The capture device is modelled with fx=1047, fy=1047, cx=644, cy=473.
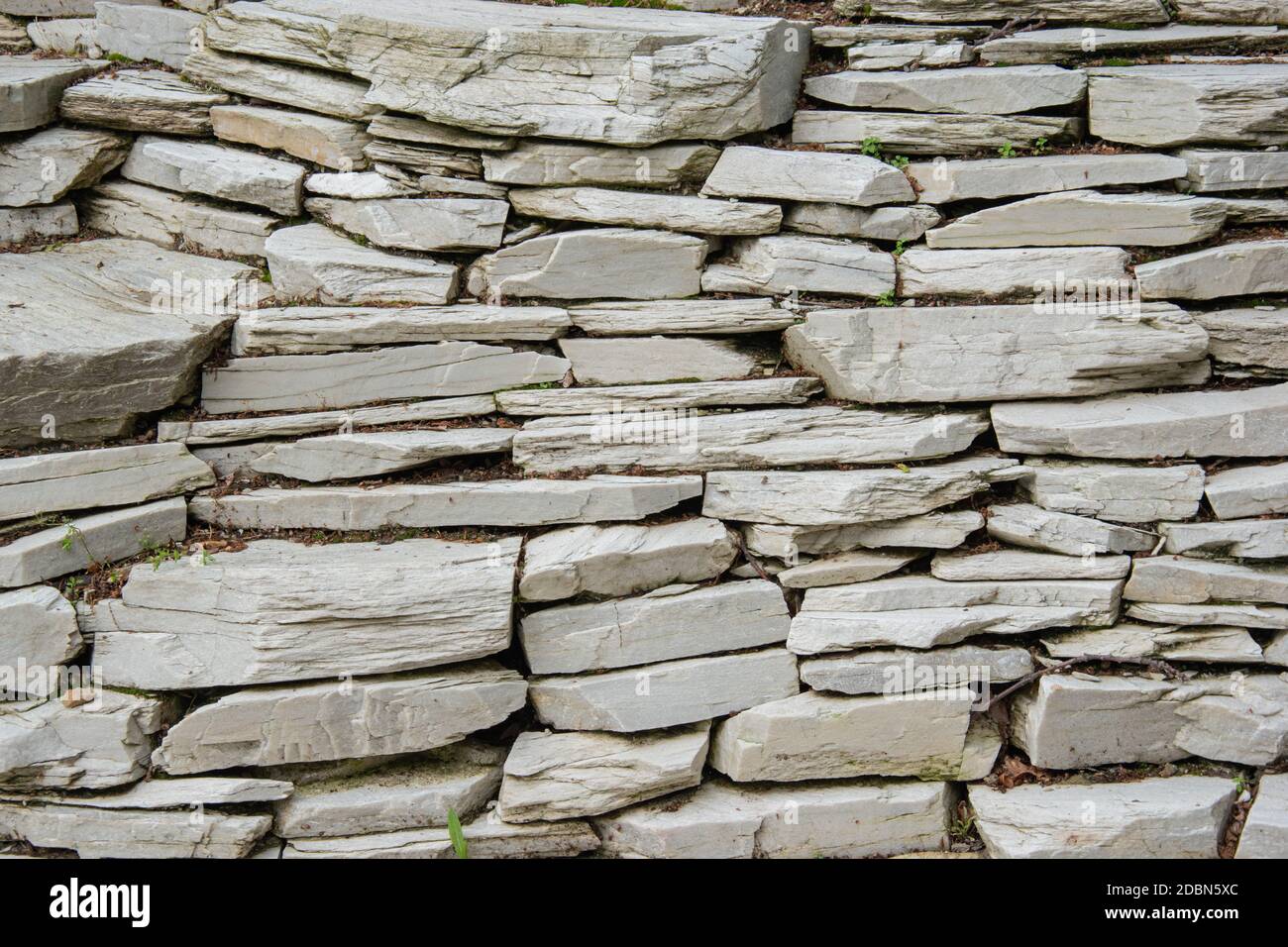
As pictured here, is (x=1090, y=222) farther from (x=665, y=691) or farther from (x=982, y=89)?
(x=665, y=691)

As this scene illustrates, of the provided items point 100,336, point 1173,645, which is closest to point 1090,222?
point 1173,645

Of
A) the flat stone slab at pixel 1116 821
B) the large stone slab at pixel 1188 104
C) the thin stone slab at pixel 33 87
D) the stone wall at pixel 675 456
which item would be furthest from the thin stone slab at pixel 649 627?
the thin stone slab at pixel 33 87

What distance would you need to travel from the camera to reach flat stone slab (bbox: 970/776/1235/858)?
8086 mm

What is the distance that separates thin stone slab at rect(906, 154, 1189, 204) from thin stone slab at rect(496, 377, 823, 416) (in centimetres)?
228

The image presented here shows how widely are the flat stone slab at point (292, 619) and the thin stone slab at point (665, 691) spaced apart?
78 cm

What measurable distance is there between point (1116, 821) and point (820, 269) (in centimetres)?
509

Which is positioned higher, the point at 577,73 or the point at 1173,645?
the point at 577,73

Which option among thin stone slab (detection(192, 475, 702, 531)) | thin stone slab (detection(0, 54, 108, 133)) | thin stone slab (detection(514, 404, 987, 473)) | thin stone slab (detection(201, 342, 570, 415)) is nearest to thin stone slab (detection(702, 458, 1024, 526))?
thin stone slab (detection(514, 404, 987, 473))

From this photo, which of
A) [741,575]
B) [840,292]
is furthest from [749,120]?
[741,575]

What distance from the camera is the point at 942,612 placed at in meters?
8.57

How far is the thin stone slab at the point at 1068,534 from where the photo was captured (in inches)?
339

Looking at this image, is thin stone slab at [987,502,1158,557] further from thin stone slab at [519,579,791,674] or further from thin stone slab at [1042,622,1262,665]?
thin stone slab at [519,579,791,674]

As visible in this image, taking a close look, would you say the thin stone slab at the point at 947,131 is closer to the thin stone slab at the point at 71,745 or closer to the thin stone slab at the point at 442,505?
the thin stone slab at the point at 442,505

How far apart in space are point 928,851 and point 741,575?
107 inches
